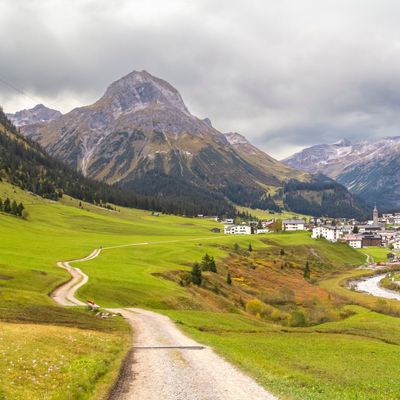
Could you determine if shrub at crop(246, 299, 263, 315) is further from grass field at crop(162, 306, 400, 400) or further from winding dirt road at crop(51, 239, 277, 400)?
winding dirt road at crop(51, 239, 277, 400)

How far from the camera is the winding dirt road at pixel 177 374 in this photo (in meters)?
22.8

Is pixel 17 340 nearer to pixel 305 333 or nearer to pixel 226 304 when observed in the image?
pixel 305 333

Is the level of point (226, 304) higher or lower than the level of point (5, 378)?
lower

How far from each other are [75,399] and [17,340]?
36.2ft

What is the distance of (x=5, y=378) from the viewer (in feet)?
68.2

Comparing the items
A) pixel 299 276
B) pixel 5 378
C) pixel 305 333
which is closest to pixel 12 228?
pixel 299 276

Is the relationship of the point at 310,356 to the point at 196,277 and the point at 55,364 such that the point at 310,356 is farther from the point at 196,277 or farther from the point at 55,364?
the point at 196,277

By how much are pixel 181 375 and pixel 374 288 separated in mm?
143576

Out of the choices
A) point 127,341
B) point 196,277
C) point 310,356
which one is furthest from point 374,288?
point 127,341

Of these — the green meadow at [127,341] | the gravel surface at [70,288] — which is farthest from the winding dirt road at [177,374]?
the gravel surface at [70,288]

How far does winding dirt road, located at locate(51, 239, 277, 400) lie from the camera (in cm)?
2278

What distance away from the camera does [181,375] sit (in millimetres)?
27047

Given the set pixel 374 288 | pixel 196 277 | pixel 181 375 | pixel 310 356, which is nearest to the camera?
pixel 181 375

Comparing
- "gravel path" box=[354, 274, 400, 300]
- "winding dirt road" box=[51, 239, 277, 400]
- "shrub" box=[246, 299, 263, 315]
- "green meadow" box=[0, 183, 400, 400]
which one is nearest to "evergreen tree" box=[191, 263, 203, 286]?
"green meadow" box=[0, 183, 400, 400]
